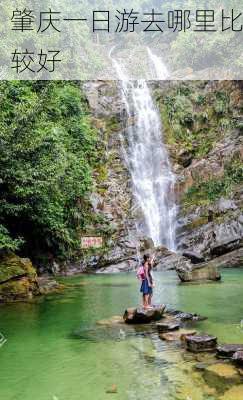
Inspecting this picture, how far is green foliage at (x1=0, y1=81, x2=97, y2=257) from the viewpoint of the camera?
16078 mm

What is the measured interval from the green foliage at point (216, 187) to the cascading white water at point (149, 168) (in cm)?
118

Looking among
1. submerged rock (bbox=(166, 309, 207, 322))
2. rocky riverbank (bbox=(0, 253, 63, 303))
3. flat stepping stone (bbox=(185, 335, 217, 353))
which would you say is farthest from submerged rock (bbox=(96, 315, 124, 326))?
rocky riverbank (bbox=(0, 253, 63, 303))

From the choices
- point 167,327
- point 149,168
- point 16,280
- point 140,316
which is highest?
point 149,168

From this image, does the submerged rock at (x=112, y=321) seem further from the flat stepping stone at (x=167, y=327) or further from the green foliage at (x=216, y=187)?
the green foliage at (x=216, y=187)

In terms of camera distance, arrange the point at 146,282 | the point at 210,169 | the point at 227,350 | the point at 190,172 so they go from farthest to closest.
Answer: the point at 190,172, the point at 210,169, the point at 146,282, the point at 227,350

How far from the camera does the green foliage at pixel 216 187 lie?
26.4m

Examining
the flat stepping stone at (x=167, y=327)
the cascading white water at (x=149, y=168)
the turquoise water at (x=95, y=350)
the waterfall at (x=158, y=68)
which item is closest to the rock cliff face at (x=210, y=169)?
the cascading white water at (x=149, y=168)

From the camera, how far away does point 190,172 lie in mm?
28094

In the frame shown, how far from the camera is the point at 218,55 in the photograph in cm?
4228

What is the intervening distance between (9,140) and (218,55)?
31.3m

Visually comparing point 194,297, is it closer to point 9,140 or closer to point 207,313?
point 207,313

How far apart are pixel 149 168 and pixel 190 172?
269cm

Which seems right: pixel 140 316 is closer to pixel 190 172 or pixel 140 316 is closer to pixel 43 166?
pixel 43 166

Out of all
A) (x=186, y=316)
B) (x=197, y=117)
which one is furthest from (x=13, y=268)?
(x=197, y=117)
